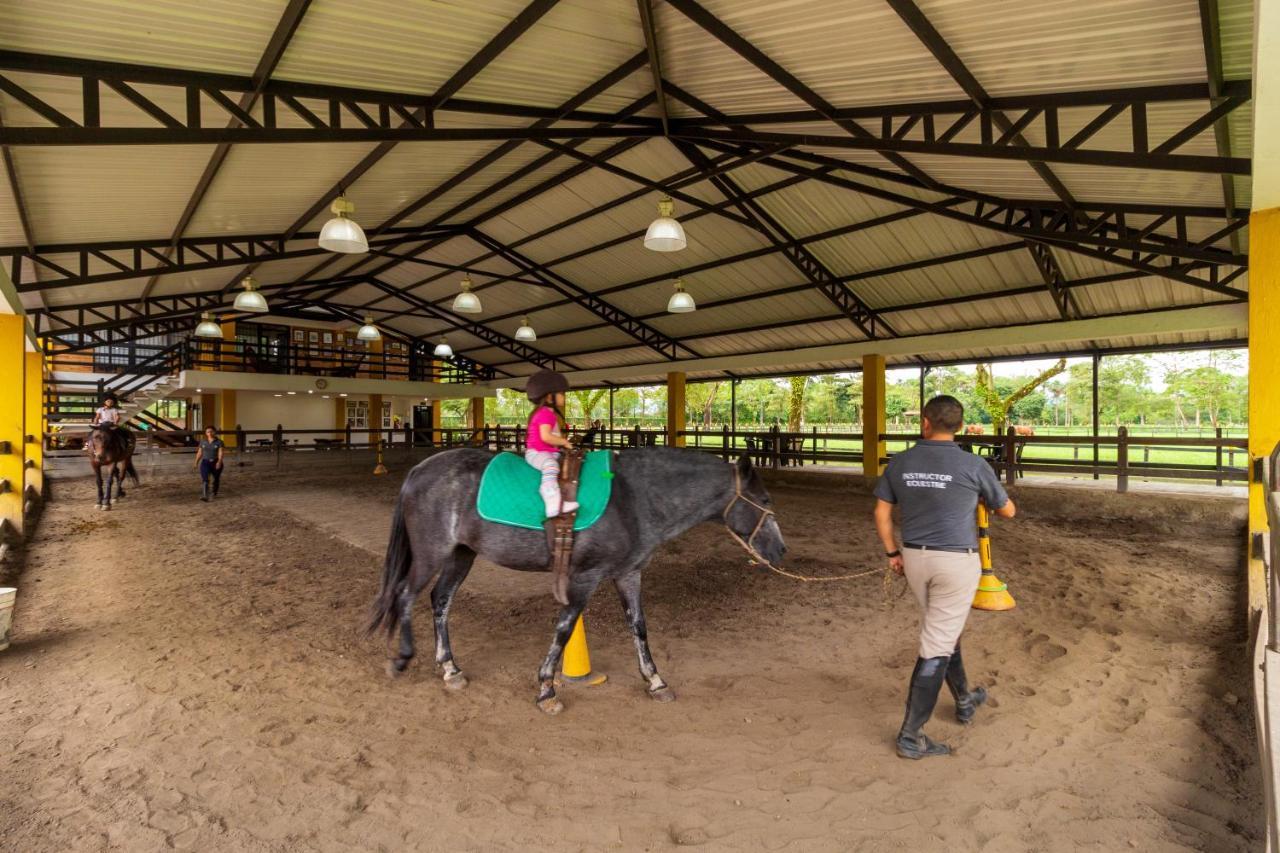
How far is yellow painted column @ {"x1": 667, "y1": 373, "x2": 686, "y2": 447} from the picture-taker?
1716 centimetres

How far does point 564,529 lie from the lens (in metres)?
3.27

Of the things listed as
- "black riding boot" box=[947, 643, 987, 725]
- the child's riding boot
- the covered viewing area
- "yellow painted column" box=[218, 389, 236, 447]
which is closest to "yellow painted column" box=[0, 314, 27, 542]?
the covered viewing area

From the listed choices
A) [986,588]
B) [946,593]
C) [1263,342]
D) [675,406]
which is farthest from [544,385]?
[675,406]

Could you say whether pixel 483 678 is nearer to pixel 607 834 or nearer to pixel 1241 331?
pixel 607 834

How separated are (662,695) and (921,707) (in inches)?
53.0

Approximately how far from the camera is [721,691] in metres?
3.44

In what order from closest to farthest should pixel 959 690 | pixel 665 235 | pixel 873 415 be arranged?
pixel 959 690 < pixel 665 235 < pixel 873 415

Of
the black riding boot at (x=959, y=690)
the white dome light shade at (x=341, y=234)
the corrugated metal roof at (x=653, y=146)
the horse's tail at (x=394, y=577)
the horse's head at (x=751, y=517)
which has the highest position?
the corrugated metal roof at (x=653, y=146)

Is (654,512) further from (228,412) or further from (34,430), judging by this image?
(228,412)

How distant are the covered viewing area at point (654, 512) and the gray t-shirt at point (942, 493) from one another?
12cm

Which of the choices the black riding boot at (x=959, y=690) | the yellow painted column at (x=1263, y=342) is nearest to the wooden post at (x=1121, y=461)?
the yellow painted column at (x=1263, y=342)

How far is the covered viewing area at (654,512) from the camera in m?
2.47

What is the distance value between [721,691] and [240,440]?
1751cm

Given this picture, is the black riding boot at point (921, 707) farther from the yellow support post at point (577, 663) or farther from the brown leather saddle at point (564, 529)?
the brown leather saddle at point (564, 529)
